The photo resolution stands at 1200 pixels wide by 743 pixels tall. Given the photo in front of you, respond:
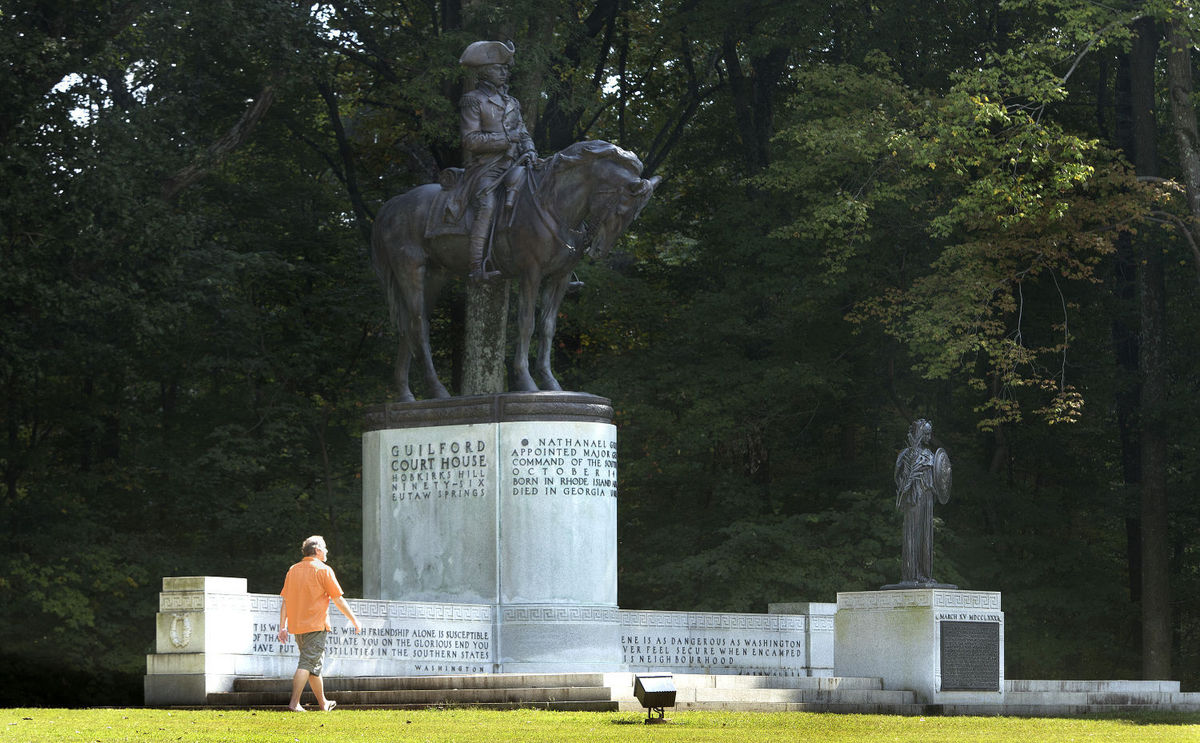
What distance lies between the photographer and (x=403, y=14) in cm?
3603

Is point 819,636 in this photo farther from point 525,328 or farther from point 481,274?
point 481,274

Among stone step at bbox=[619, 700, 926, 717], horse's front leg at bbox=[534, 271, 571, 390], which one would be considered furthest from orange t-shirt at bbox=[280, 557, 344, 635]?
horse's front leg at bbox=[534, 271, 571, 390]

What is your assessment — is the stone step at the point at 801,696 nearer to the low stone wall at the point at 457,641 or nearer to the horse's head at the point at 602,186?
the low stone wall at the point at 457,641

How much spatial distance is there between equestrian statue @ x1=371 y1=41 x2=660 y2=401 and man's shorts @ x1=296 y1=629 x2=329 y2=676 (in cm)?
664

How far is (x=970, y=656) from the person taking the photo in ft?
63.5

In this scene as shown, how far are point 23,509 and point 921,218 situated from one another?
54.6 ft

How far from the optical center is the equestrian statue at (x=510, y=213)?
68.0 ft

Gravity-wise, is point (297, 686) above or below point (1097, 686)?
above

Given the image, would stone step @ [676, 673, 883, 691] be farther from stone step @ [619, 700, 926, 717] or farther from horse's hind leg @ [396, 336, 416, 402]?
horse's hind leg @ [396, 336, 416, 402]

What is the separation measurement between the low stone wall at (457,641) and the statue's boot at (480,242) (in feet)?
13.0

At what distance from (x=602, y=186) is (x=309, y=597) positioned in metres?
Result: 7.89

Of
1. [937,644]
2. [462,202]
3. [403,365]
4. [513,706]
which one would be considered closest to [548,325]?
[462,202]

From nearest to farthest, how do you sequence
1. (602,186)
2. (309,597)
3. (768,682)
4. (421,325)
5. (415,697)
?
1. (309,597)
2. (415,697)
3. (768,682)
4. (602,186)
5. (421,325)

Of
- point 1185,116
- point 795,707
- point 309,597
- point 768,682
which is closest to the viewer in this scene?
point 309,597
